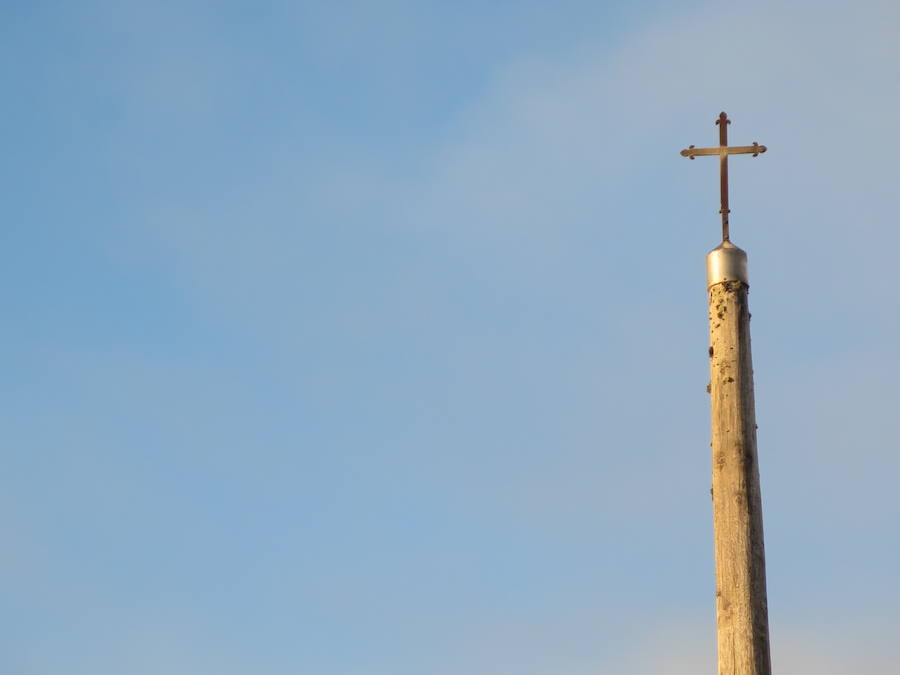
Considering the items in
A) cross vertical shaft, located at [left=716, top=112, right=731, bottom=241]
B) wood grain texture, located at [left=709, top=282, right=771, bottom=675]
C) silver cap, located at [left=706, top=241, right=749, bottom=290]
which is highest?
cross vertical shaft, located at [left=716, top=112, right=731, bottom=241]

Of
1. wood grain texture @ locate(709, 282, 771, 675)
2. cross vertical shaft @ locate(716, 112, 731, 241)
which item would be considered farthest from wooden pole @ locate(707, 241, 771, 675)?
cross vertical shaft @ locate(716, 112, 731, 241)

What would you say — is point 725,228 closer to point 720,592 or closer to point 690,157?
point 690,157

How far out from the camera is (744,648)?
11.3 metres

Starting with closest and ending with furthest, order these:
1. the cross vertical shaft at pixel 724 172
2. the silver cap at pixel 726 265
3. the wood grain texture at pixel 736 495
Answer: the wood grain texture at pixel 736 495
the silver cap at pixel 726 265
the cross vertical shaft at pixel 724 172

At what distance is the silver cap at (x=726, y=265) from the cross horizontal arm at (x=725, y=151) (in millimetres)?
1057

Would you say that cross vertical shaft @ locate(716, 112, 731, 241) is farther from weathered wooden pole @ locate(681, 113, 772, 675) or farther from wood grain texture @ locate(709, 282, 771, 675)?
wood grain texture @ locate(709, 282, 771, 675)

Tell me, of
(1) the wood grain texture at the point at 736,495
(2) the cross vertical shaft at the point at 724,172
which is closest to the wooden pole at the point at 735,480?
(1) the wood grain texture at the point at 736,495

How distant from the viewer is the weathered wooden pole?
11.4 m

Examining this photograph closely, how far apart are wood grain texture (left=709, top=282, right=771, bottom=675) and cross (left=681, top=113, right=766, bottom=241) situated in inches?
34.1

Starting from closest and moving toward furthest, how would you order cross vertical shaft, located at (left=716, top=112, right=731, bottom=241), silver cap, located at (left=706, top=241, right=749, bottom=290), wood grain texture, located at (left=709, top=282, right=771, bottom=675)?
1. wood grain texture, located at (left=709, top=282, right=771, bottom=675)
2. silver cap, located at (left=706, top=241, right=749, bottom=290)
3. cross vertical shaft, located at (left=716, top=112, right=731, bottom=241)

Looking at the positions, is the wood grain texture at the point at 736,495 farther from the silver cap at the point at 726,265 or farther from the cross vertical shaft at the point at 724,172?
the cross vertical shaft at the point at 724,172

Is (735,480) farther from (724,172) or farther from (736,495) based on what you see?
(724,172)

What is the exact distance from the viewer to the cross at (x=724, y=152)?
41.9ft

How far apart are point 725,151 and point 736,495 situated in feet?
11.1
